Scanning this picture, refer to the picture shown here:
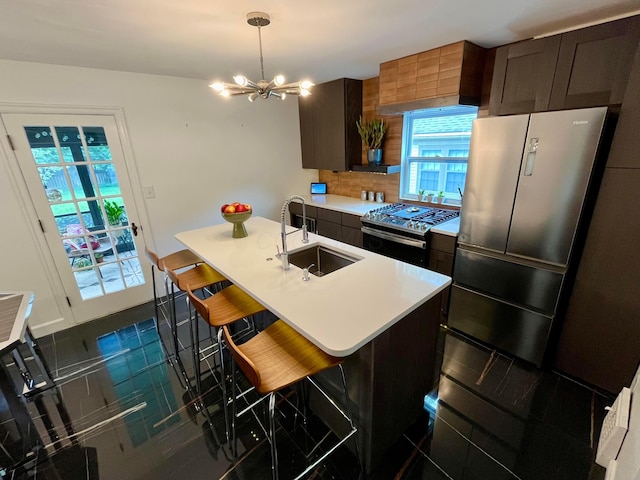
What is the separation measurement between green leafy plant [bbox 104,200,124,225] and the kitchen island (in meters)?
1.78

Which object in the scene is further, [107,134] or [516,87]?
[107,134]

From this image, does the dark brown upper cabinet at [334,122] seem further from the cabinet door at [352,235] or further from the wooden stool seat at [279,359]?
the wooden stool seat at [279,359]

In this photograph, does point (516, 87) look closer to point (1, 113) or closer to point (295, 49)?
point (295, 49)

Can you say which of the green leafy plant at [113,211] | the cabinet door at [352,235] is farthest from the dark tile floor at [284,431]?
the cabinet door at [352,235]

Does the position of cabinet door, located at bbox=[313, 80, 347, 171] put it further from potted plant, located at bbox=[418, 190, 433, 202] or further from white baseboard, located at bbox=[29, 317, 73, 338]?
white baseboard, located at bbox=[29, 317, 73, 338]

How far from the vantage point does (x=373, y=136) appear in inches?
133

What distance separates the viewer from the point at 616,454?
4.26ft

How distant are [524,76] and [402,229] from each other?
4.60 ft

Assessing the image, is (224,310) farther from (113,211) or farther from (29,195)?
(29,195)

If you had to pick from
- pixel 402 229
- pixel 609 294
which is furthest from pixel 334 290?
pixel 609 294

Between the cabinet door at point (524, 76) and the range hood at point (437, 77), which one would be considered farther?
the range hood at point (437, 77)

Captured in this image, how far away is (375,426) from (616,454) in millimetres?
1078

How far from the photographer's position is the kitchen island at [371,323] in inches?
48.6

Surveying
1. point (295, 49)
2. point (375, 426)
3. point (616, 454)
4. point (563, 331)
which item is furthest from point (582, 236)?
point (295, 49)
